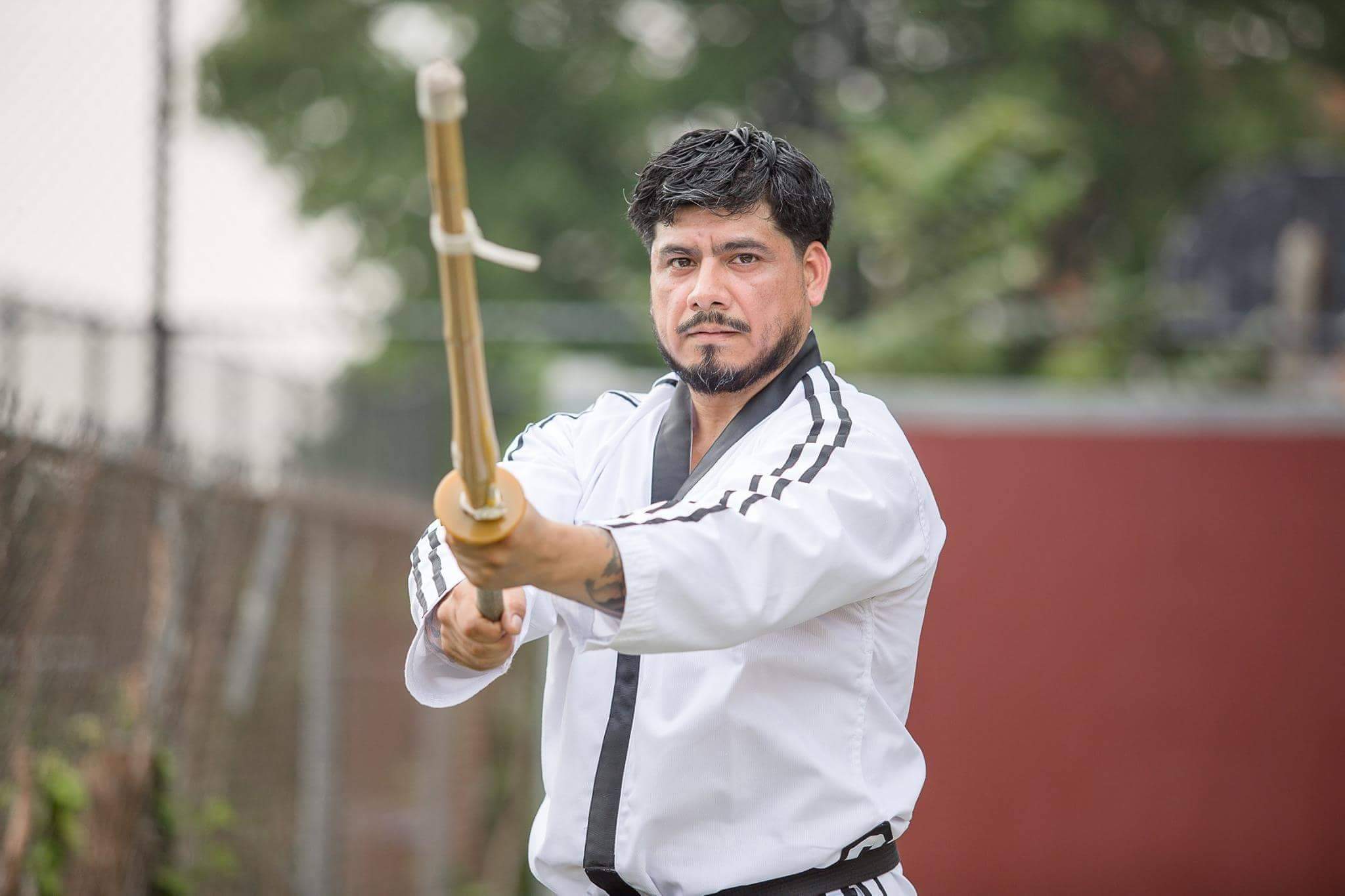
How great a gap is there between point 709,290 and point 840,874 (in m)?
0.93

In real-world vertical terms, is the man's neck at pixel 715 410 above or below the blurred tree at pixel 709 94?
below

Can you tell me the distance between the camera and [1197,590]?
7660mm

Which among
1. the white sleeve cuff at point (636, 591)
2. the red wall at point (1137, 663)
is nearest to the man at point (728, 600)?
the white sleeve cuff at point (636, 591)

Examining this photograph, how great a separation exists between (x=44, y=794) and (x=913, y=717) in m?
4.45

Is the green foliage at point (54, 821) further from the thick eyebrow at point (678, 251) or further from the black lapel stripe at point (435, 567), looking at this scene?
the thick eyebrow at point (678, 251)

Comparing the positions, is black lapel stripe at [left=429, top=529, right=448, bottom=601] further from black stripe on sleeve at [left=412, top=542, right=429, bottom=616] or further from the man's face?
the man's face

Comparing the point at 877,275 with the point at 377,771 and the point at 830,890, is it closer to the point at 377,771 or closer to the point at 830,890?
the point at 377,771

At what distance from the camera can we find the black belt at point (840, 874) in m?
2.35

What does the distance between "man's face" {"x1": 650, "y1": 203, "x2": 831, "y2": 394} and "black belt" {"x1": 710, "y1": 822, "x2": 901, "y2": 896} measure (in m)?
0.74

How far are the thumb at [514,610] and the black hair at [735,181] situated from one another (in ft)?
2.14

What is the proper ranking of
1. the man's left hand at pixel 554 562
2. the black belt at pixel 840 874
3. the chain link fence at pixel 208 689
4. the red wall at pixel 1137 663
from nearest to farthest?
the man's left hand at pixel 554 562 < the black belt at pixel 840 874 < the chain link fence at pixel 208 689 < the red wall at pixel 1137 663

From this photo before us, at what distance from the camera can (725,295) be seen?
2.48m

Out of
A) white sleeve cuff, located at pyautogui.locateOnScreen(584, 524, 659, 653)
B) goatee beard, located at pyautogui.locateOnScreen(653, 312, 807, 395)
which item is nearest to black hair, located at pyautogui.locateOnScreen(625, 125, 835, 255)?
goatee beard, located at pyautogui.locateOnScreen(653, 312, 807, 395)

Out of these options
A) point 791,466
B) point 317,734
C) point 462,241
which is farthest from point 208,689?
point 462,241
